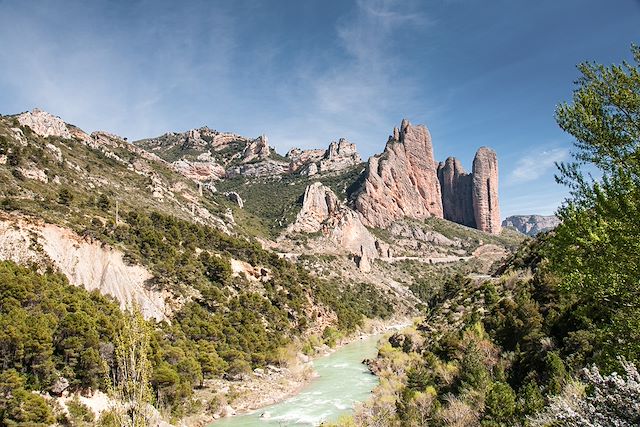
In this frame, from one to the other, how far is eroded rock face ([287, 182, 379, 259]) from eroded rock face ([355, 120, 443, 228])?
745 inches

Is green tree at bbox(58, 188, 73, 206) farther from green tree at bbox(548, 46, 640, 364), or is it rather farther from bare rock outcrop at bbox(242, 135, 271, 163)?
bare rock outcrop at bbox(242, 135, 271, 163)

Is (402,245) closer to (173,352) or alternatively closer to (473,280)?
(473,280)

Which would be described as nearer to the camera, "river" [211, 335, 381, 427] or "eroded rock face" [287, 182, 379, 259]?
"river" [211, 335, 381, 427]

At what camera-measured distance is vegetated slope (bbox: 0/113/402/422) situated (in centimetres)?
2681

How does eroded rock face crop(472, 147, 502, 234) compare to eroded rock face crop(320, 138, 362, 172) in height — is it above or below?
below

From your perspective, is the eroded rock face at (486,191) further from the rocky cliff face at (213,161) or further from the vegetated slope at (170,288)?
the vegetated slope at (170,288)

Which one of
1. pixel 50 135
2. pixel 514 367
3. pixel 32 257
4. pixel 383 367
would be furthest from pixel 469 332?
pixel 50 135

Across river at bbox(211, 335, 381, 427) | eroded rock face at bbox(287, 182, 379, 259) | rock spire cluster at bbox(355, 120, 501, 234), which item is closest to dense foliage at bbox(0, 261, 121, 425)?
river at bbox(211, 335, 381, 427)

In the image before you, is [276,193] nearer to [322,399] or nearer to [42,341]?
[322,399]

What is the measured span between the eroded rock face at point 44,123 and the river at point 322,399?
2959 inches

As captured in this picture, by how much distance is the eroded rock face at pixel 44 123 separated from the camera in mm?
79250

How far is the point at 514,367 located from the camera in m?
20.7

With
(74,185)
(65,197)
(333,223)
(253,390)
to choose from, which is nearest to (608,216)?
(253,390)

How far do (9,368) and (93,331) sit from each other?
5.11 m
